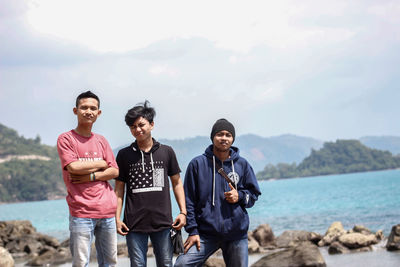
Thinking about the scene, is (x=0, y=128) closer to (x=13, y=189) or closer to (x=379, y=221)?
(x=13, y=189)

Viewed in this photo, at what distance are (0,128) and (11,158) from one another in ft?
83.9

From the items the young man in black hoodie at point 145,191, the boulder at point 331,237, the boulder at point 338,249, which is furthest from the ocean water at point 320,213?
the young man in black hoodie at point 145,191

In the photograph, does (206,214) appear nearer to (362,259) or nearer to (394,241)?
(362,259)

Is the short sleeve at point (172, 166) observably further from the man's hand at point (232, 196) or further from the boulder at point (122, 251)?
the boulder at point (122, 251)

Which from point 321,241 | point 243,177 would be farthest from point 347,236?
point 243,177

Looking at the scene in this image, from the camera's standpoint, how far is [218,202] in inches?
193

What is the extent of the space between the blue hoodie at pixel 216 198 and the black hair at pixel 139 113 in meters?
0.61

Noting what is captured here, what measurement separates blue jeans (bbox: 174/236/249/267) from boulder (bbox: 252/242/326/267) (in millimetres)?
5535

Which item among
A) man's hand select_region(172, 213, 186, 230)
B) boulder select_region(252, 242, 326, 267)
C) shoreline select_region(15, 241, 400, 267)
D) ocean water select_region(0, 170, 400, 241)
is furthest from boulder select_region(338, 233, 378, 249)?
man's hand select_region(172, 213, 186, 230)

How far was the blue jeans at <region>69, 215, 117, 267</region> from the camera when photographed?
4777mm

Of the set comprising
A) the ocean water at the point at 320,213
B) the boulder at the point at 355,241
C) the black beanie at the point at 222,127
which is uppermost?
A: the black beanie at the point at 222,127

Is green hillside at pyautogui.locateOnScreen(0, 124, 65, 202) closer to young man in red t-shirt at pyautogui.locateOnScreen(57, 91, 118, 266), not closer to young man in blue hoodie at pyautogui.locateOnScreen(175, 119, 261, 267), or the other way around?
young man in red t-shirt at pyautogui.locateOnScreen(57, 91, 118, 266)

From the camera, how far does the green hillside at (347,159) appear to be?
15400 centimetres

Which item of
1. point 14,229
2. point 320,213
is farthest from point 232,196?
→ point 320,213
